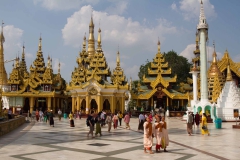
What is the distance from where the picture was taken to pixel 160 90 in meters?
47.4

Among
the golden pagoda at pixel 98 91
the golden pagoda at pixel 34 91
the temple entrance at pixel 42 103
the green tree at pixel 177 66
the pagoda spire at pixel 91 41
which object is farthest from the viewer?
the green tree at pixel 177 66

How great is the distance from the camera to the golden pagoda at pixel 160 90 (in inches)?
1852

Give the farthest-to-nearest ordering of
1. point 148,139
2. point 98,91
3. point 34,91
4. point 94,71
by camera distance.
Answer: point 34,91 < point 94,71 < point 98,91 < point 148,139

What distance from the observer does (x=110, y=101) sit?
41156mm

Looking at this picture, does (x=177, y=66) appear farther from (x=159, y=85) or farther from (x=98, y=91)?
(x=98, y=91)

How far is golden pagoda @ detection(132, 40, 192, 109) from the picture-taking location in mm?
47031

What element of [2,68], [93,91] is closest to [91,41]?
[2,68]

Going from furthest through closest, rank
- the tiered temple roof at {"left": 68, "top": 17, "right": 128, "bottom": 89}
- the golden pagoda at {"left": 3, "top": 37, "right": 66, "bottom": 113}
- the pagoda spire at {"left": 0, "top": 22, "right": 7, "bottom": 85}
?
the pagoda spire at {"left": 0, "top": 22, "right": 7, "bottom": 85}
the golden pagoda at {"left": 3, "top": 37, "right": 66, "bottom": 113}
the tiered temple roof at {"left": 68, "top": 17, "right": 128, "bottom": 89}

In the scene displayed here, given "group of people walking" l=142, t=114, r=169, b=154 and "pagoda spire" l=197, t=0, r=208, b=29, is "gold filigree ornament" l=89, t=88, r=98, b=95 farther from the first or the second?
"group of people walking" l=142, t=114, r=169, b=154

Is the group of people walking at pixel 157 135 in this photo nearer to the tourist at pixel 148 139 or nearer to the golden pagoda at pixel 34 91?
the tourist at pixel 148 139

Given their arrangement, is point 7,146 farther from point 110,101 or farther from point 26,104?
point 26,104

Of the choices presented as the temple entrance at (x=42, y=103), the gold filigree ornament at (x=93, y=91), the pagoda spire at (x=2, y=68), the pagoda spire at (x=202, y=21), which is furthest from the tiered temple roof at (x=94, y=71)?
the pagoda spire at (x=202, y=21)

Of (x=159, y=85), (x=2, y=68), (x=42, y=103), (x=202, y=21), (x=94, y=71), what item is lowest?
(x=42, y=103)

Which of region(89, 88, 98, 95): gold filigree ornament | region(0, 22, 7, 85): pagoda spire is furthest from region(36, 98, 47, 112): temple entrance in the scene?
region(89, 88, 98, 95): gold filigree ornament
